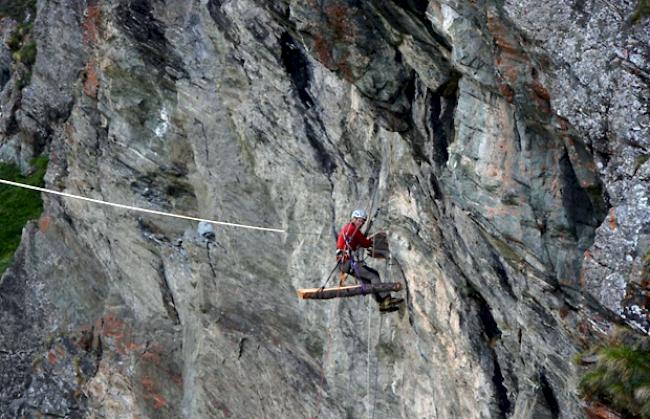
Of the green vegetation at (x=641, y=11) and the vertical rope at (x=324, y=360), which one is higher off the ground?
the green vegetation at (x=641, y=11)

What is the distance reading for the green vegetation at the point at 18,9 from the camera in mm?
40188

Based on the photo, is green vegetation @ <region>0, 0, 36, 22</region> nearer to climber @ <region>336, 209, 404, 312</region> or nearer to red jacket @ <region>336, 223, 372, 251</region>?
climber @ <region>336, 209, 404, 312</region>

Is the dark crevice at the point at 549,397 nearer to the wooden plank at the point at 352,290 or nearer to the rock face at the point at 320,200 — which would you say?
the rock face at the point at 320,200

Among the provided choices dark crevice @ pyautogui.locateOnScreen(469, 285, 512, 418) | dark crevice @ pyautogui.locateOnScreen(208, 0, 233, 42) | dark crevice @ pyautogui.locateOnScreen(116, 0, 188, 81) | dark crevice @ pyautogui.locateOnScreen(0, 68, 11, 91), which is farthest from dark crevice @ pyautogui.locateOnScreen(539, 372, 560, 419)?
dark crevice @ pyautogui.locateOnScreen(0, 68, 11, 91)

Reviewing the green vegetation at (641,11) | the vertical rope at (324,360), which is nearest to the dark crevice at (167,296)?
the vertical rope at (324,360)

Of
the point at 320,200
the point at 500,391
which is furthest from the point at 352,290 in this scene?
the point at 320,200

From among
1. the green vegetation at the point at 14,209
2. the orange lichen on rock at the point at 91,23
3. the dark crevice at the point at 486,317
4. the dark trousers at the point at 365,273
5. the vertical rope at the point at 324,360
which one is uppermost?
the orange lichen on rock at the point at 91,23

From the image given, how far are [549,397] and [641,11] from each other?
20.3 ft

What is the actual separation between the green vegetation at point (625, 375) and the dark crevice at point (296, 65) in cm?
987

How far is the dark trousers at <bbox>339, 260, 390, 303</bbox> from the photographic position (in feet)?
65.7

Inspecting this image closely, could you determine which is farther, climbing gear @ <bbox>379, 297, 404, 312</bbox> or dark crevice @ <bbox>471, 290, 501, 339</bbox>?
climbing gear @ <bbox>379, 297, 404, 312</bbox>

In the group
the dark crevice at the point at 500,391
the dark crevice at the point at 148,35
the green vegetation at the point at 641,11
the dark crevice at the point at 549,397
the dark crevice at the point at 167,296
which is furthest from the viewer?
the dark crevice at the point at 167,296

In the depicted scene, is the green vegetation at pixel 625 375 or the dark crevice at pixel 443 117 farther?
the dark crevice at pixel 443 117

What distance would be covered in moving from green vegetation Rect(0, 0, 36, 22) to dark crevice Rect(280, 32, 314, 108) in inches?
792
